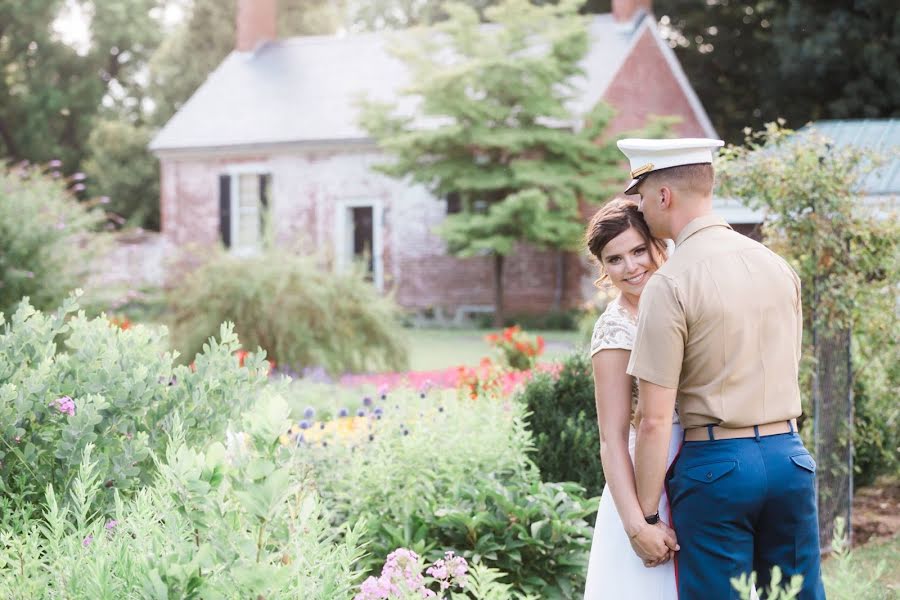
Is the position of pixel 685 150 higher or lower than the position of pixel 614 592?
higher

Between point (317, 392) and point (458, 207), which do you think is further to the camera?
point (458, 207)

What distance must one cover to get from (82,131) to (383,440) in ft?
124

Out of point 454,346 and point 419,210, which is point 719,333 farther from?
point 419,210

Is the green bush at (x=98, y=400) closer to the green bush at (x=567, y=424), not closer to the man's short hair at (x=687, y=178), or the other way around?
the man's short hair at (x=687, y=178)

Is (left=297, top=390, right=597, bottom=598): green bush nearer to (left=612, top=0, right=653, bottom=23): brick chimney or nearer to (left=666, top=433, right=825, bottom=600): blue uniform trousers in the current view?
(left=666, top=433, right=825, bottom=600): blue uniform trousers

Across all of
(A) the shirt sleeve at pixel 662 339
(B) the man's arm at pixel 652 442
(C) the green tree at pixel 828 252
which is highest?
(A) the shirt sleeve at pixel 662 339

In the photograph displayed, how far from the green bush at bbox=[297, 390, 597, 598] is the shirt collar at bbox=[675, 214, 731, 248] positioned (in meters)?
1.81

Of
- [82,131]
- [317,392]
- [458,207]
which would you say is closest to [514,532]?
[317,392]

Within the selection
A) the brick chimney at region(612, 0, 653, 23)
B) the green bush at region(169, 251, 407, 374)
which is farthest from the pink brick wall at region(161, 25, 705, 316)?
the green bush at region(169, 251, 407, 374)

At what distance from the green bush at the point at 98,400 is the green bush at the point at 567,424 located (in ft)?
6.62

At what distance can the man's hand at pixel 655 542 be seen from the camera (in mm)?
2934

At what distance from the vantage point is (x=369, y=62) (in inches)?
1074

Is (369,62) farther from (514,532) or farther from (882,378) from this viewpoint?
(514,532)

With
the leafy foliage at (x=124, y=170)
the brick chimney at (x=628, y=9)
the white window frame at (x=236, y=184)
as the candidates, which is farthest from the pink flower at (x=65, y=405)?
the leafy foliage at (x=124, y=170)
